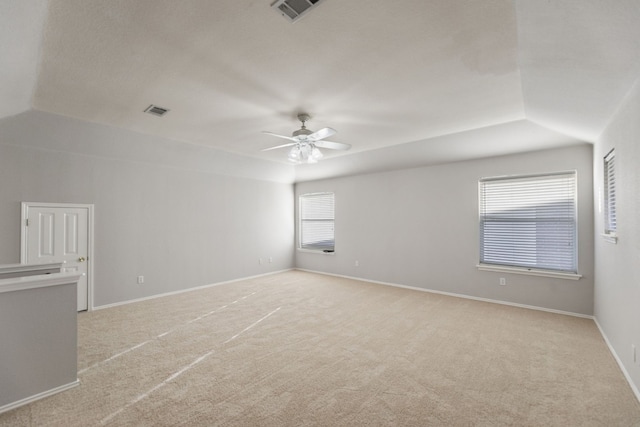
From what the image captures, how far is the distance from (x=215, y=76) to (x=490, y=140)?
398 centimetres

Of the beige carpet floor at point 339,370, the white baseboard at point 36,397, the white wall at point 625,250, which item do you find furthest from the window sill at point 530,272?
the white baseboard at point 36,397

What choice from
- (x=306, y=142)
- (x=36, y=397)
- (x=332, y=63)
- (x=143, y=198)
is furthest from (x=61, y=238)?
(x=332, y=63)

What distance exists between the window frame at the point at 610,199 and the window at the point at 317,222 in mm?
4935

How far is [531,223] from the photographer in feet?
14.8

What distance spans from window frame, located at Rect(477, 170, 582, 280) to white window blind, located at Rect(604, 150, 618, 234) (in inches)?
35.4

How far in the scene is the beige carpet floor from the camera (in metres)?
2.04

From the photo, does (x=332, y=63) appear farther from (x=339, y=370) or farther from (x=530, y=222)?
(x=530, y=222)

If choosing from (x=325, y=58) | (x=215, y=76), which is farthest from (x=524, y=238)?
(x=215, y=76)

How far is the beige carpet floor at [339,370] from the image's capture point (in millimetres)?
2041

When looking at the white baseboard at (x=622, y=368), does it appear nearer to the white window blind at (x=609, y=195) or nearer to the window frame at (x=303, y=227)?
the white window blind at (x=609, y=195)

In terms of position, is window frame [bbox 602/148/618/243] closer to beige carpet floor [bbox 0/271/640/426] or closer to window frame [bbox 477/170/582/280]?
window frame [bbox 477/170/582/280]

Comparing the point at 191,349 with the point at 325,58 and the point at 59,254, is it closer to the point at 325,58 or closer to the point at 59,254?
the point at 59,254

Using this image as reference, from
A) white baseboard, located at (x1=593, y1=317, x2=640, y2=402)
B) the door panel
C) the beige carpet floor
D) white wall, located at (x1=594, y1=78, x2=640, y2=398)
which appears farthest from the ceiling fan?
white baseboard, located at (x1=593, y1=317, x2=640, y2=402)

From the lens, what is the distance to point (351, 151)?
18.4 ft
